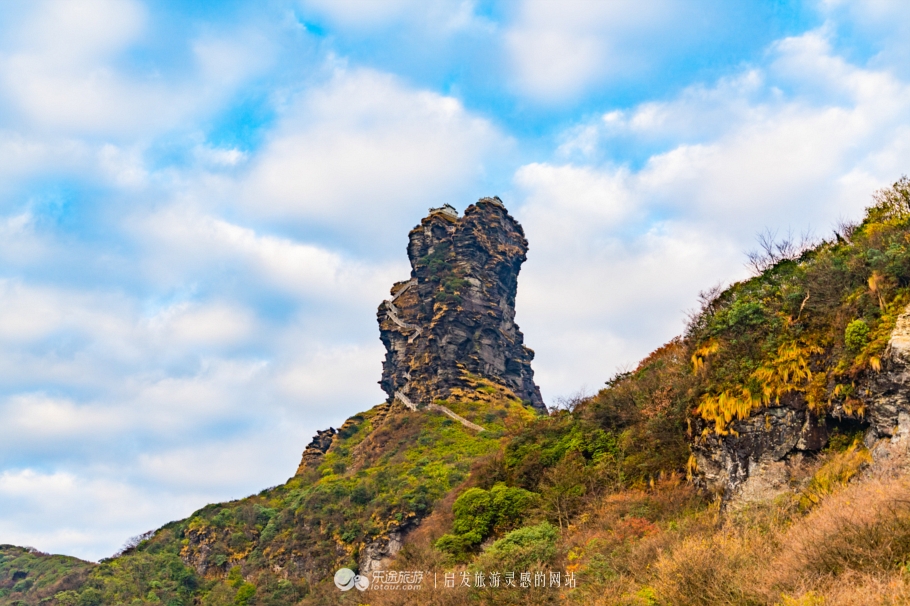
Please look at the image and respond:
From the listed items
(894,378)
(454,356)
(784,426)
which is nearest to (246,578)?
(454,356)

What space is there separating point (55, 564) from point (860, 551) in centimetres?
12384

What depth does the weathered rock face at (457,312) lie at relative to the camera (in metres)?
120

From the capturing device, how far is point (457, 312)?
12106cm

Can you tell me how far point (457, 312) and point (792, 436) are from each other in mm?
96799

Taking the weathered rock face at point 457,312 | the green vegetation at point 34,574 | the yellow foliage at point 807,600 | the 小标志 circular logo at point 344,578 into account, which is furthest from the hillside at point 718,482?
the weathered rock face at point 457,312

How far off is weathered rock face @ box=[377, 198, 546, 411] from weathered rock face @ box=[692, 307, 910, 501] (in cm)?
8791

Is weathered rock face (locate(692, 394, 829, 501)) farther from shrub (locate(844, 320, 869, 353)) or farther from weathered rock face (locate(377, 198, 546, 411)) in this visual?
weathered rock face (locate(377, 198, 546, 411))

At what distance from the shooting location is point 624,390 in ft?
141

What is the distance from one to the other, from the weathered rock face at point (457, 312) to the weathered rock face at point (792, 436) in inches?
3461

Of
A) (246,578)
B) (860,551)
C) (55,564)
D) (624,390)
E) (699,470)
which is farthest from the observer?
(55,564)

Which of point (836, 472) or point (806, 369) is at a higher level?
point (806, 369)

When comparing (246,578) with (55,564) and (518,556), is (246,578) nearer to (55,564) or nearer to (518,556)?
(55,564)

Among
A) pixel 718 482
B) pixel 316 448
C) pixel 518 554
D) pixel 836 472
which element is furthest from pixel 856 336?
pixel 316 448

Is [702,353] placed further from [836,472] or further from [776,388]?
[836,472]
